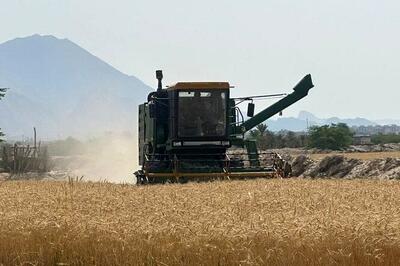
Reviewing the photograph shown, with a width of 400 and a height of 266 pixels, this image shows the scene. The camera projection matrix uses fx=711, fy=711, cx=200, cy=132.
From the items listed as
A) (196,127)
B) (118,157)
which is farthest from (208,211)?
(118,157)

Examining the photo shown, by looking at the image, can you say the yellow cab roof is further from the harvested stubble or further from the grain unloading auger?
the harvested stubble

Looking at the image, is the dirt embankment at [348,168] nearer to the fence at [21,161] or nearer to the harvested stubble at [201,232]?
the fence at [21,161]

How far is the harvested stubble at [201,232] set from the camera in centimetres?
707

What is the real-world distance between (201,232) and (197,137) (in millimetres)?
12755

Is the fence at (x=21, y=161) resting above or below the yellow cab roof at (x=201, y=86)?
below

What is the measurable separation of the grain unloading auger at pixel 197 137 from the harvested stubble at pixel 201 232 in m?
8.10

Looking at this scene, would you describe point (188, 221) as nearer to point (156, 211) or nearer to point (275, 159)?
point (156, 211)

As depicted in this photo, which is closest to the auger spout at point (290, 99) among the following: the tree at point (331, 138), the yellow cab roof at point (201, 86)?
the yellow cab roof at point (201, 86)

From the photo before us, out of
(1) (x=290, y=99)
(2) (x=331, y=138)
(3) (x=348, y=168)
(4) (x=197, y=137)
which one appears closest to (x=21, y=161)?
(3) (x=348, y=168)

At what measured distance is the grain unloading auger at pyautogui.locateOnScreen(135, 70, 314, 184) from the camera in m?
19.5

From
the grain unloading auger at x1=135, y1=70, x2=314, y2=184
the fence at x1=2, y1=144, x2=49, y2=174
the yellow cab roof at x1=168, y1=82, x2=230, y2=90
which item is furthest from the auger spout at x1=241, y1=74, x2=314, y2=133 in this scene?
the fence at x1=2, y1=144, x2=49, y2=174

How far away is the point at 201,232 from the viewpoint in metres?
7.77

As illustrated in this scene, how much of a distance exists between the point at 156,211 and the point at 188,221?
1537 millimetres

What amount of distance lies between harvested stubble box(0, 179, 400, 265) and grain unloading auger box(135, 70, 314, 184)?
319 inches
